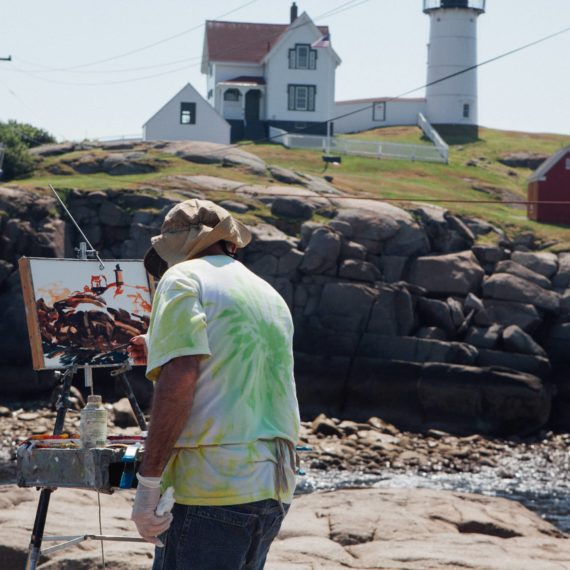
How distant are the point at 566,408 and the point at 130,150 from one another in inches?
876

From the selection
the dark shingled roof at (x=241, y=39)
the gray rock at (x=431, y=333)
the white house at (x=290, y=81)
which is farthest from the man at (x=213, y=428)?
the dark shingled roof at (x=241, y=39)

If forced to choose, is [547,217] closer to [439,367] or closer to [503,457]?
[439,367]

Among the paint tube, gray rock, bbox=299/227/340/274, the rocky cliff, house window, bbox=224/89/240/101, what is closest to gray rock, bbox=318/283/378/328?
the rocky cliff

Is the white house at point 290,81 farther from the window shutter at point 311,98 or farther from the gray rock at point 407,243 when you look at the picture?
the gray rock at point 407,243

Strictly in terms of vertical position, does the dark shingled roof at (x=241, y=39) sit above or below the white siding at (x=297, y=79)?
above

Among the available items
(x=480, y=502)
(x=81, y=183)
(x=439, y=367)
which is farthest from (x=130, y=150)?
(x=480, y=502)

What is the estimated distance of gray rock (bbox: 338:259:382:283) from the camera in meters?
34.3

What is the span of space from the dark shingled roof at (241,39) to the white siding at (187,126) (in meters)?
8.16

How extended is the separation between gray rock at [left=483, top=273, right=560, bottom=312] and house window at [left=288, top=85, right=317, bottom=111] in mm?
30156

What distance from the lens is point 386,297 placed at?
33.7 meters

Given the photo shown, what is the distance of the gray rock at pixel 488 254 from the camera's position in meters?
36.8

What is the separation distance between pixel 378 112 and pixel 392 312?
36.9m

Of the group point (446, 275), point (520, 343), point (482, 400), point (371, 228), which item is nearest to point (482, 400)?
point (482, 400)

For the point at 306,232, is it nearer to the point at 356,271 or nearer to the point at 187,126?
the point at 356,271
